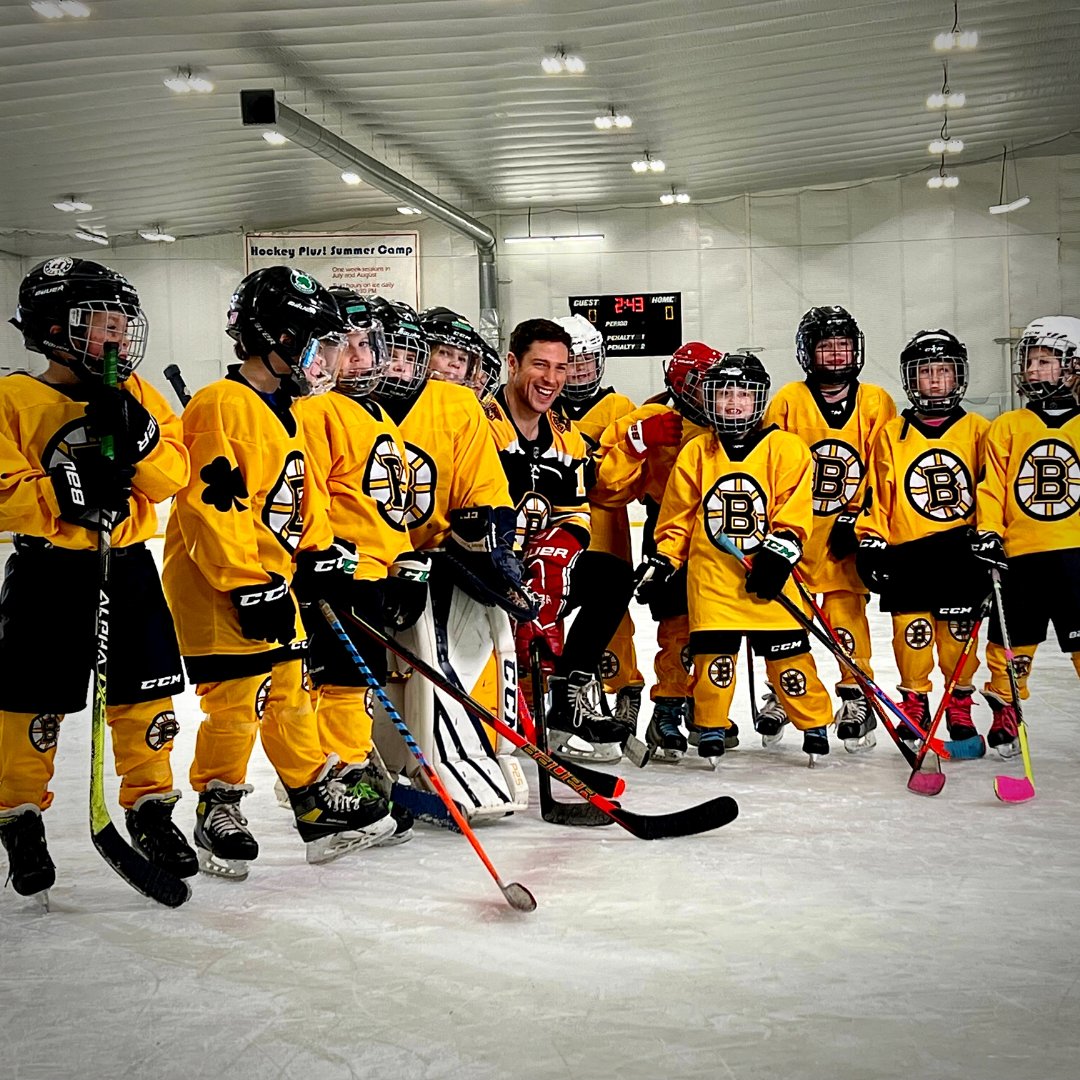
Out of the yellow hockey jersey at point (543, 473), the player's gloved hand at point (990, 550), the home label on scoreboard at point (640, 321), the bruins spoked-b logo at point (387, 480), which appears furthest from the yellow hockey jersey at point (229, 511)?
the home label on scoreboard at point (640, 321)

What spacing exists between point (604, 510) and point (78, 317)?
1999 mm

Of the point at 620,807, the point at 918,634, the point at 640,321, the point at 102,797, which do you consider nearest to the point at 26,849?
the point at 102,797

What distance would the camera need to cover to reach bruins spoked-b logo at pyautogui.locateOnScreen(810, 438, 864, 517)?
389 cm

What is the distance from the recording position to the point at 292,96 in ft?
27.3

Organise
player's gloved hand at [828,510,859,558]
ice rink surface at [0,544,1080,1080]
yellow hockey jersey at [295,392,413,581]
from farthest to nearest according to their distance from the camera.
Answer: player's gloved hand at [828,510,859,558] → yellow hockey jersey at [295,392,413,581] → ice rink surface at [0,544,1080,1080]

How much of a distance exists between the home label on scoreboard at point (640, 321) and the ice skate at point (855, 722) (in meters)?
8.03

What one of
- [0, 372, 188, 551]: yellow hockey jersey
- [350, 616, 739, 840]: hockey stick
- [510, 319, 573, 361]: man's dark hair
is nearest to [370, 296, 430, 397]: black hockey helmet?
[510, 319, 573, 361]: man's dark hair

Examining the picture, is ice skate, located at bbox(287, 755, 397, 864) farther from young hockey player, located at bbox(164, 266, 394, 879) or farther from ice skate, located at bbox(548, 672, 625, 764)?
ice skate, located at bbox(548, 672, 625, 764)

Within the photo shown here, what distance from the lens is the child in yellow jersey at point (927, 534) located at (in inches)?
146

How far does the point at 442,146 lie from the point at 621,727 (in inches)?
277

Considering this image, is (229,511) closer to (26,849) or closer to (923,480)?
(26,849)

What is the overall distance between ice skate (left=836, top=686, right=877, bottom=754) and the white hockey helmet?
1.27m

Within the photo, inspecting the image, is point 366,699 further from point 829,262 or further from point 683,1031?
point 829,262

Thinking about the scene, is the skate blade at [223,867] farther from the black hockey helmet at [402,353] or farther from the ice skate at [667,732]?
the ice skate at [667,732]
